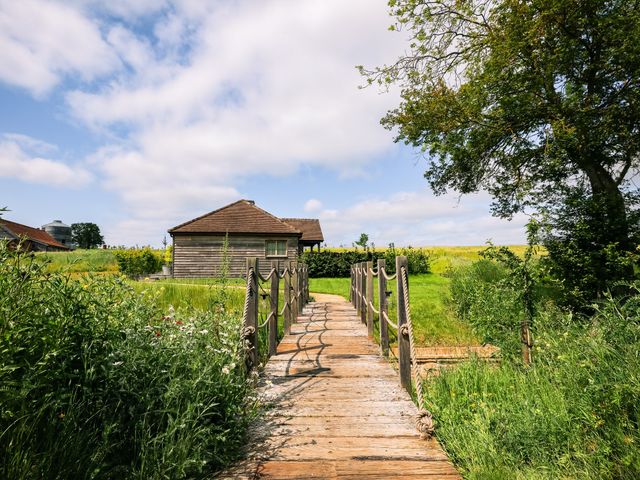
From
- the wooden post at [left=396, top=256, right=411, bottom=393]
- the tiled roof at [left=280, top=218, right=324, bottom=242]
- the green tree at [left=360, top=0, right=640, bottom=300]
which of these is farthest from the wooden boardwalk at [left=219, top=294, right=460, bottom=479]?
the tiled roof at [left=280, top=218, right=324, bottom=242]

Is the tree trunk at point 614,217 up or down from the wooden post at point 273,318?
up

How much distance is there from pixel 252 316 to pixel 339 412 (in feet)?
5.14

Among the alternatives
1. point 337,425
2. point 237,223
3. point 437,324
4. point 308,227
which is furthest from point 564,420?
point 308,227

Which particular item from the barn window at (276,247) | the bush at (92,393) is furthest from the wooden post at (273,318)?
the barn window at (276,247)

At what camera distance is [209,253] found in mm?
22281

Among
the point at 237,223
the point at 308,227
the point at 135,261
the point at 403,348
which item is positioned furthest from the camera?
the point at 308,227

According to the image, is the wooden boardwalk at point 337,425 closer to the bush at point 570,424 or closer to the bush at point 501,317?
the bush at point 570,424

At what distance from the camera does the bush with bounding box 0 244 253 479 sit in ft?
6.05

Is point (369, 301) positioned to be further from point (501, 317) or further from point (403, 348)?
point (403, 348)

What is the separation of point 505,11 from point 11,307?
35.8 feet

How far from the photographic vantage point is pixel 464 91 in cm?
904

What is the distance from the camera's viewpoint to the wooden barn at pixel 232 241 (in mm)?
22031

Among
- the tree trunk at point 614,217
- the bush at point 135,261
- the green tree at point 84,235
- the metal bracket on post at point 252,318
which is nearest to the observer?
the metal bracket on post at point 252,318

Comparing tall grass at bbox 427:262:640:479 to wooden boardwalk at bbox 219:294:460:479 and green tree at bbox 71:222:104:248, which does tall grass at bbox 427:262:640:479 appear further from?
green tree at bbox 71:222:104:248
